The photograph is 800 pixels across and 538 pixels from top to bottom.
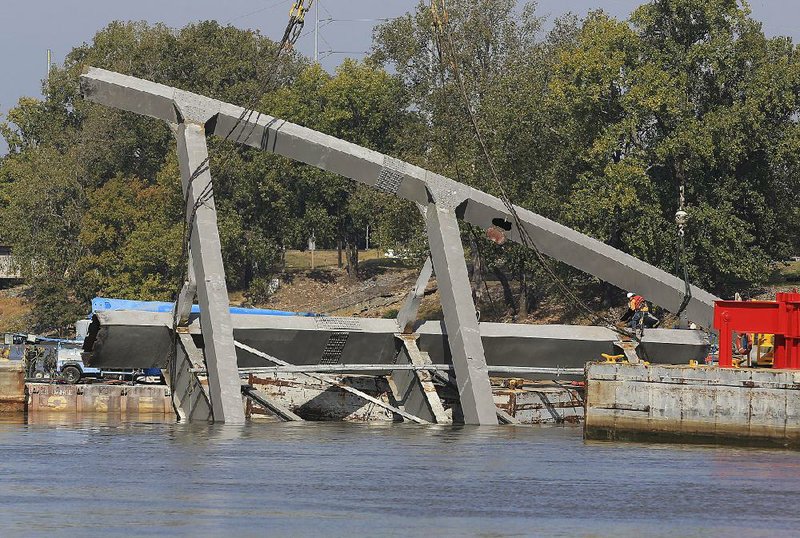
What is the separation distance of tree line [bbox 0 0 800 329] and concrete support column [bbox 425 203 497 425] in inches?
204

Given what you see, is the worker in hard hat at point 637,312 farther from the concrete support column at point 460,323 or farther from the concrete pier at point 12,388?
the concrete pier at point 12,388

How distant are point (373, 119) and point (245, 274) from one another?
14.2m

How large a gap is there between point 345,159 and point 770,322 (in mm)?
12601

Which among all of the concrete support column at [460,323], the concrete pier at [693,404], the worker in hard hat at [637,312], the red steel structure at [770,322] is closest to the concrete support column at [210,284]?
the concrete support column at [460,323]

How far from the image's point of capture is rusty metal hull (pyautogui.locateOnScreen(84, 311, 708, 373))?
135 ft

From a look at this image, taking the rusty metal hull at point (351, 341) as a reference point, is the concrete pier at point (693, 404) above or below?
below

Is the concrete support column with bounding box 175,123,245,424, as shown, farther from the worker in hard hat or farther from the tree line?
the worker in hard hat

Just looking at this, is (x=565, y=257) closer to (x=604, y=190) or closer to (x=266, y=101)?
(x=604, y=190)

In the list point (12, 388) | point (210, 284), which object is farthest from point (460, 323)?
point (12, 388)

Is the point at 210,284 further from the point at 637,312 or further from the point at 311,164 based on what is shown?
the point at 637,312

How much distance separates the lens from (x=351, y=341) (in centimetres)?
4400

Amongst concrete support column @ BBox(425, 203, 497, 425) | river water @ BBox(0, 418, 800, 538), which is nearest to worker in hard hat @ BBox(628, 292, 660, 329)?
concrete support column @ BBox(425, 203, 497, 425)

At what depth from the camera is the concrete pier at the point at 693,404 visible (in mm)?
32781

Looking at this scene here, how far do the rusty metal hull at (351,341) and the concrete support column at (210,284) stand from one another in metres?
2.70
